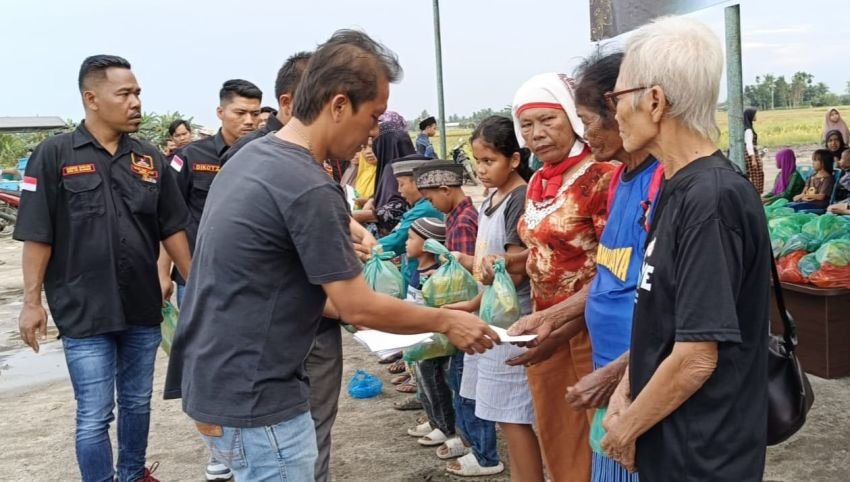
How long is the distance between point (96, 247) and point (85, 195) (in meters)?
0.24

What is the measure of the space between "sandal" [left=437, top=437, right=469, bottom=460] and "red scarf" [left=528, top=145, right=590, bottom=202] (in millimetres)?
1720

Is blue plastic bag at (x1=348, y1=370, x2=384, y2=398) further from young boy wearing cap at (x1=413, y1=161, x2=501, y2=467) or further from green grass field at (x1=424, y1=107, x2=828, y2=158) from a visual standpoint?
green grass field at (x1=424, y1=107, x2=828, y2=158)

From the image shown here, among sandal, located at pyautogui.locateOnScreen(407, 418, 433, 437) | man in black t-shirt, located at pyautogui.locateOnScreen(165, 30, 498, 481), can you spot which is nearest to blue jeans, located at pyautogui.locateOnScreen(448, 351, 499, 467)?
sandal, located at pyautogui.locateOnScreen(407, 418, 433, 437)

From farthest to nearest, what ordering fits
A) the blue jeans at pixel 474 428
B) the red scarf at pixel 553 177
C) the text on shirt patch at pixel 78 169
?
the blue jeans at pixel 474 428, the text on shirt patch at pixel 78 169, the red scarf at pixel 553 177

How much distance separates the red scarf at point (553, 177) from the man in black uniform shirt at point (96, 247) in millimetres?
1884

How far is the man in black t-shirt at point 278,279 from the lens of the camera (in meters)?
1.82

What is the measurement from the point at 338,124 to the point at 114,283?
1940mm

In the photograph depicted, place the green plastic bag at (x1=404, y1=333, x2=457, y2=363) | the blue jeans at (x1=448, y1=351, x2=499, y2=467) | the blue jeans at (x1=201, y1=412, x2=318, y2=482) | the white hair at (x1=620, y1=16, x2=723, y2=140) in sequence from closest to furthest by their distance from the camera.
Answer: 1. the white hair at (x1=620, y1=16, x2=723, y2=140)
2. the blue jeans at (x1=201, y1=412, x2=318, y2=482)
3. the green plastic bag at (x1=404, y1=333, x2=457, y2=363)
4. the blue jeans at (x1=448, y1=351, x2=499, y2=467)

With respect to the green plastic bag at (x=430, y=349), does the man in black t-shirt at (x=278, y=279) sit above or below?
above

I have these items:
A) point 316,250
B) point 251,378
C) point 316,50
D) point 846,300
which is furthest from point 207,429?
point 846,300

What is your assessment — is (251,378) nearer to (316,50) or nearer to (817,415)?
(316,50)

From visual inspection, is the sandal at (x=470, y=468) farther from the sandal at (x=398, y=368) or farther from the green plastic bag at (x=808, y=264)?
the green plastic bag at (x=808, y=264)

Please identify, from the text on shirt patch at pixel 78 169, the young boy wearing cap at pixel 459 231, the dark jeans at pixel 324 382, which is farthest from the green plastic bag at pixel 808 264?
the text on shirt patch at pixel 78 169

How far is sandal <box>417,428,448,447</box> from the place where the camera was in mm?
4172
